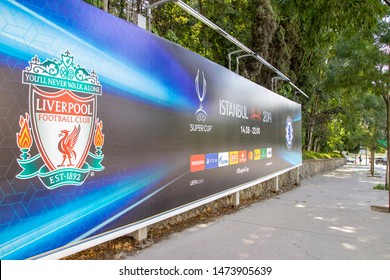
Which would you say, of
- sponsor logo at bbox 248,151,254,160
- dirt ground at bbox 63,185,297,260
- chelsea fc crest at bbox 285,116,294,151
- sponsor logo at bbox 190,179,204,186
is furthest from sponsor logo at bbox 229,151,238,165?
chelsea fc crest at bbox 285,116,294,151

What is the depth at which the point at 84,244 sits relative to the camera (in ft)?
11.6

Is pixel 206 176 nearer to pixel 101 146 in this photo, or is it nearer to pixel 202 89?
pixel 202 89

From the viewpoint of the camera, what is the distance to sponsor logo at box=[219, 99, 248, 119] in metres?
6.98

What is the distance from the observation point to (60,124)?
3.21 meters

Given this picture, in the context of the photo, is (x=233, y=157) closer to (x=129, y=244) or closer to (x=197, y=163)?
(x=197, y=163)

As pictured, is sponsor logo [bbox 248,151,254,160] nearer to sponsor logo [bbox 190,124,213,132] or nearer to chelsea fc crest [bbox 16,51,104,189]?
sponsor logo [bbox 190,124,213,132]

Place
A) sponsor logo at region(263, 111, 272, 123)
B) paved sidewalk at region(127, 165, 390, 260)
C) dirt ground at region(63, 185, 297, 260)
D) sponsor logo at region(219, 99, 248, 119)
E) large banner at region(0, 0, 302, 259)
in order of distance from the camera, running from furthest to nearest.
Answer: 1. sponsor logo at region(263, 111, 272, 123)
2. sponsor logo at region(219, 99, 248, 119)
3. paved sidewalk at region(127, 165, 390, 260)
4. dirt ground at region(63, 185, 297, 260)
5. large banner at region(0, 0, 302, 259)

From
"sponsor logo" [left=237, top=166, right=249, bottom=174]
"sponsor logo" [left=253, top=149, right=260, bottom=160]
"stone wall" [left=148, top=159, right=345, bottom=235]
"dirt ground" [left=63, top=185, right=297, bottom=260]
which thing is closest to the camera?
"dirt ground" [left=63, top=185, right=297, bottom=260]

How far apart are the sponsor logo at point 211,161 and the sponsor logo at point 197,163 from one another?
7.4 inches

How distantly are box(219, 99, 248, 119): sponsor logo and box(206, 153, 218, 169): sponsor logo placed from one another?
0.93 m

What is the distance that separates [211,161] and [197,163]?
58cm

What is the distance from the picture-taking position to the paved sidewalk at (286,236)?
16.0 feet

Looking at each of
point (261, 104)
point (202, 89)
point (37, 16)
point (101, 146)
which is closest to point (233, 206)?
point (261, 104)

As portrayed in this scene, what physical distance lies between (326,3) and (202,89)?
2901 millimetres
